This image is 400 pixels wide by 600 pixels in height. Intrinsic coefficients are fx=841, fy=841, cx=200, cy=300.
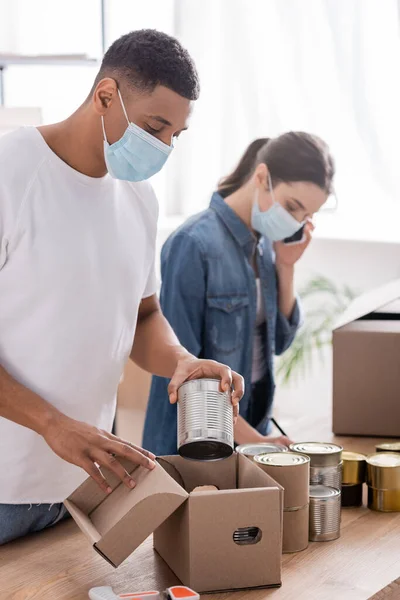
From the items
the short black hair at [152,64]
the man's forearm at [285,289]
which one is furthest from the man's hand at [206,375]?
the man's forearm at [285,289]

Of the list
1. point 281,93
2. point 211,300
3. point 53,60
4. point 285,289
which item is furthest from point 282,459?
point 281,93

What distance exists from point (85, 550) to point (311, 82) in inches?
121

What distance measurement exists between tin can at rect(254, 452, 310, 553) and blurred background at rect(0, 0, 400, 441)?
88.6 inches

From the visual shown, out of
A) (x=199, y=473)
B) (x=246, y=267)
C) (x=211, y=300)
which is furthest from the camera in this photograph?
(x=246, y=267)

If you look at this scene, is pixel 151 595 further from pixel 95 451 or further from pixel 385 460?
pixel 385 460

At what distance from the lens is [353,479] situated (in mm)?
1582

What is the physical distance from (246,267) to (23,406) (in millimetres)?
1113

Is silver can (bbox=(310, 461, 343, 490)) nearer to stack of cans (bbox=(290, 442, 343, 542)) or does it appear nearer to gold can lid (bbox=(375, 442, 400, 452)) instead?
stack of cans (bbox=(290, 442, 343, 542))

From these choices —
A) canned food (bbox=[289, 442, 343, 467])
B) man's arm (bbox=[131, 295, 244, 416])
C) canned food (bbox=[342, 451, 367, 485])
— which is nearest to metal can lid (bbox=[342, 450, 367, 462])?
canned food (bbox=[342, 451, 367, 485])

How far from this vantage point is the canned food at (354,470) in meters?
1.58

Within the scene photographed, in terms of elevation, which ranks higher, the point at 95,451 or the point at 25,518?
the point at 95,451

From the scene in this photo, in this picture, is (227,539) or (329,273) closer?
(227,539)

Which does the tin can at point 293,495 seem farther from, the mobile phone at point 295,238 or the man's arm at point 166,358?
the mobile phone at point 295,238

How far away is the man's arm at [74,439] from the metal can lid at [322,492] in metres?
0.31
